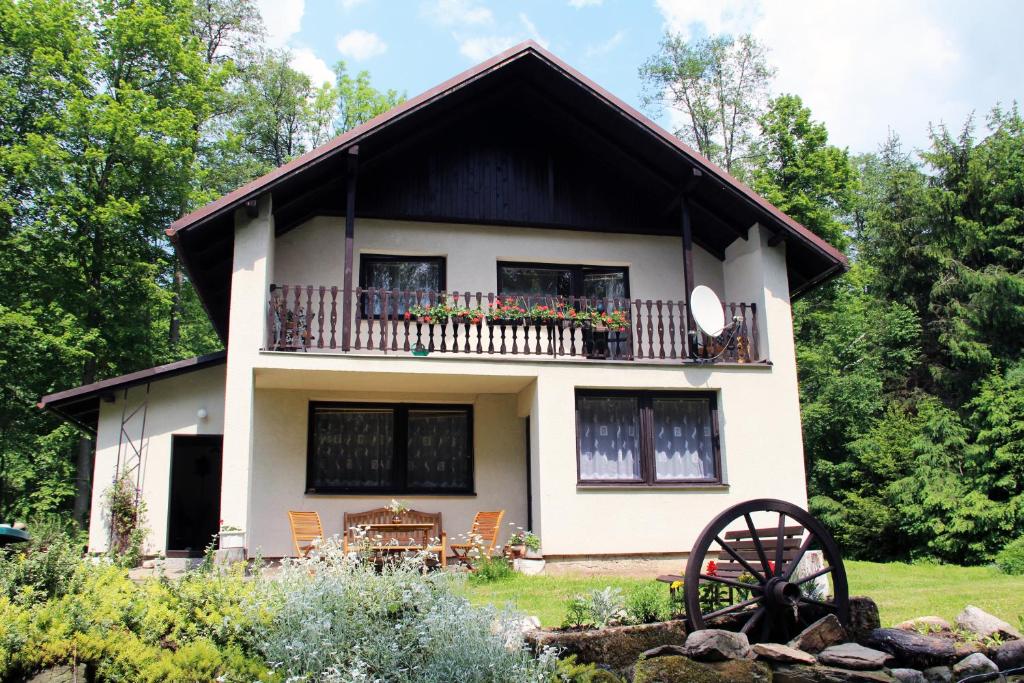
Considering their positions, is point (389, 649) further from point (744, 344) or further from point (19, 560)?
point (744, 344)

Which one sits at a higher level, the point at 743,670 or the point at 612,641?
the point at 612,641

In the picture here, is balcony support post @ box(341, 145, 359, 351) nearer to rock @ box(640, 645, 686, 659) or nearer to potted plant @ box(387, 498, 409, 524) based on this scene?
potted plant @ box(387, 498, 409, 524)

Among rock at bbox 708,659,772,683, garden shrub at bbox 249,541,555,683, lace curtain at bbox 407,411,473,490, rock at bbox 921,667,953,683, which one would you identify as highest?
lace curtain at bbox 407,411,473,490

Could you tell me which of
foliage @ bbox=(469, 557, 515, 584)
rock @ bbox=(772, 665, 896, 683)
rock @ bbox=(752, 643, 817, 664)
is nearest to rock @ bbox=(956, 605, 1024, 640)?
rock @ bbox=(772, 665, 896, 683)

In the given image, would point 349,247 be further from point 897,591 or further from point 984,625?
point 984,625

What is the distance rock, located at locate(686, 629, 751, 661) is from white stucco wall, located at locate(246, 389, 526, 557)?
6.99m

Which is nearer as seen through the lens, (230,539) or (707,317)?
(230,539)

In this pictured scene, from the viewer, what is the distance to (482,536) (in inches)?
477

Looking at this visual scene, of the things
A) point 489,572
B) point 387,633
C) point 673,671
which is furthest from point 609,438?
point 387,633

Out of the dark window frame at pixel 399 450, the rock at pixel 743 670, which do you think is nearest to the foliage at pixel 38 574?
the rock at pixel 743 670

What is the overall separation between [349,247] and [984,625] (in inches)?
→ 331

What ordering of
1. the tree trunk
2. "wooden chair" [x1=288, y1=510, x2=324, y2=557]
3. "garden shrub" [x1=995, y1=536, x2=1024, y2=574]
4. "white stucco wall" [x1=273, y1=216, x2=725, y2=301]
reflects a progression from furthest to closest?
the tree trunk → "white stucco wall" [x1=273, y1=216, x2=725, y2=301] → "garden shrub" [x1=995, y1=536, x2=1024, y2=574] → "wooden chair" [x1=288, y1=510, x2=324, y2=557]

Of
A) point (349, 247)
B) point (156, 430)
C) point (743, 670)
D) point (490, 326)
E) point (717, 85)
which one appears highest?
point (717, 85)

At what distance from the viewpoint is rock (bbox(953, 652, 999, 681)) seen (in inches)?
250
